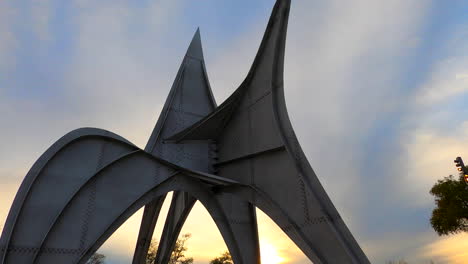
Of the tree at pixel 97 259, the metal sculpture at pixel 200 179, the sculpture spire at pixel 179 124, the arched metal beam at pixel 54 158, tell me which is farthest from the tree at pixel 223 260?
the arched metal beam at pixel 54 158

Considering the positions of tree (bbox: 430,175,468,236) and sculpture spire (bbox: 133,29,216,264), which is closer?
sculpture spire (bbox: 133,29,216,264)

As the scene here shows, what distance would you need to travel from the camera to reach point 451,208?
87.6 feet

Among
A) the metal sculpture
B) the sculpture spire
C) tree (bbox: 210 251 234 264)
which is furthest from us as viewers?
tree (bbox: 210 251 234 264)

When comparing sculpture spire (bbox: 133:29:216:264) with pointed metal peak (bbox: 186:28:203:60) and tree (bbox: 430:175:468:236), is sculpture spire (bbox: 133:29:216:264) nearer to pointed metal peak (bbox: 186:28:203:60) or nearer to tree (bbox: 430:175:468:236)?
pointed metal peak (bbox: 186:28:203:60)

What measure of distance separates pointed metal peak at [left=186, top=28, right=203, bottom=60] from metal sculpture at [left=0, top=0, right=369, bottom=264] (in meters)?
1.90

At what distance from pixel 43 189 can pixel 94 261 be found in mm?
42398

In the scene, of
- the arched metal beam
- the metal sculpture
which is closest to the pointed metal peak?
the metal sculpture

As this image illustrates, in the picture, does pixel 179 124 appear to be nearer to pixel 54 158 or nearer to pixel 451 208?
pixel 54 158

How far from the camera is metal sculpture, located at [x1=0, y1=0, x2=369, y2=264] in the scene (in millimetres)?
9719

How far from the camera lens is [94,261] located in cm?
4597

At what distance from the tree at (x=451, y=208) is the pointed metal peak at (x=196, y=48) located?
24246 millimetres

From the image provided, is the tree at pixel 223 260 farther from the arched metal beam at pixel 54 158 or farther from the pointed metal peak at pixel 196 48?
the arched metal beam at pixel 54 158

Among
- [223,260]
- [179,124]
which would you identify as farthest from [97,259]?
[179,124]

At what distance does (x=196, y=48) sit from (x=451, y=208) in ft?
82.1
